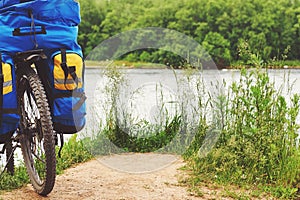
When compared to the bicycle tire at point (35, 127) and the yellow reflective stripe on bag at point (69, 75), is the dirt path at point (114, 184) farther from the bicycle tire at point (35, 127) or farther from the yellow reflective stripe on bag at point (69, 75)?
the yellow reflective stripe on bag at point (69, 75)

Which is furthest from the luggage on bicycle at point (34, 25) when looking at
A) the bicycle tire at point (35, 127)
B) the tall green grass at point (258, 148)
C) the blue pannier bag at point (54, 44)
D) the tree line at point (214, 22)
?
the tree line at point (214, 22)

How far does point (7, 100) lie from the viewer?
363cm

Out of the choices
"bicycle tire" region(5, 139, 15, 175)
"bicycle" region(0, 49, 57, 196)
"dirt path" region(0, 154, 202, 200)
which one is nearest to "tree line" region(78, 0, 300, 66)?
"dirt path" region(0, 154, 202, 200)

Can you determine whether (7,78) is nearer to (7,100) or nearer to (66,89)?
(7,100)

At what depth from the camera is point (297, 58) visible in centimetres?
1404

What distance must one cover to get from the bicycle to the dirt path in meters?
0.21

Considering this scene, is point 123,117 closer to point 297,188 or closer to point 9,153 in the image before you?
point 9,153

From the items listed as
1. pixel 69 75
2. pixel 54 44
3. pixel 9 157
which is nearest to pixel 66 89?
pixel 69 75

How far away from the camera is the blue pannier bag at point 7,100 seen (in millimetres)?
3576

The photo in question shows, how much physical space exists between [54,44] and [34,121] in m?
0.53

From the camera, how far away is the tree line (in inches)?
543

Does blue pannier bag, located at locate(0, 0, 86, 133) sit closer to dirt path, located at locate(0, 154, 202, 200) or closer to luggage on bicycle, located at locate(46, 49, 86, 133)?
luggage on bicycle, located at locate(46, 49, 86, 133)

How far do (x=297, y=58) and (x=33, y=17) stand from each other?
441 inches

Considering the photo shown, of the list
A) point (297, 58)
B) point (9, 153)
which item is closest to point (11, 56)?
point (9, 153)
